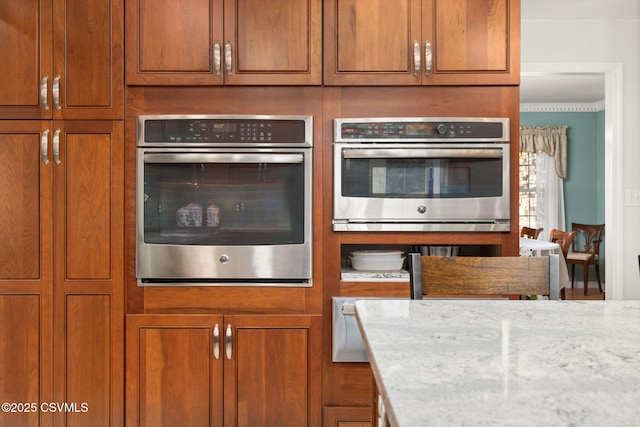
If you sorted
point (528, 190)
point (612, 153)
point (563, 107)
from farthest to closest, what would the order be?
point (528, 190) < point (563, 107) < point (612, 153)

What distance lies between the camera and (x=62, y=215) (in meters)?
1.96

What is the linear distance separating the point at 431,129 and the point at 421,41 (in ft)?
1.20

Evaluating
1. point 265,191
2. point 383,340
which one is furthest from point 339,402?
point 383,340

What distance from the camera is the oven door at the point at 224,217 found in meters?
1.98

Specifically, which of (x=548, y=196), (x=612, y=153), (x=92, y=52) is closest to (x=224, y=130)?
(x=92, y=52)

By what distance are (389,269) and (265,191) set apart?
0.64 meters

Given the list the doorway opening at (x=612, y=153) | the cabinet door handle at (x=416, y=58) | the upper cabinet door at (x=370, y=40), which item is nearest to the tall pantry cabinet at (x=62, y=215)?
the upper cabinet door at (x=370, y=40)

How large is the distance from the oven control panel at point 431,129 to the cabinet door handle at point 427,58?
0.65ft

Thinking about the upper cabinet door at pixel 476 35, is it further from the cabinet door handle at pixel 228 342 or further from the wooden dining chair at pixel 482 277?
the cabinet door handle at pixel 228 342

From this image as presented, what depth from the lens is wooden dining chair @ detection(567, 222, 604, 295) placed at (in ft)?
19.5

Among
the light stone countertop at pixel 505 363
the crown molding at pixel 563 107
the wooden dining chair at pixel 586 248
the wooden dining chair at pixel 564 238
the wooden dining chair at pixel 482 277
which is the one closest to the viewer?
the light stone countertop at pixel 505 363

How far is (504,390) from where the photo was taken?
0.51 meters

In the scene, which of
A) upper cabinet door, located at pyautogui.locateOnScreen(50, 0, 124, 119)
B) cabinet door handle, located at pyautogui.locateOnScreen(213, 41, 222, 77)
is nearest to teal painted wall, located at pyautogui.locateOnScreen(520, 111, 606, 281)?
cabinet door handle, located at pyautogui.locateOnScreen(213, 41, 222, 77)

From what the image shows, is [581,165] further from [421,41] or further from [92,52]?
[92,52]
